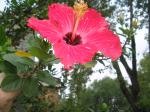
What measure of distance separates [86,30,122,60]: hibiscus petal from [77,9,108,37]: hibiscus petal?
2 cm

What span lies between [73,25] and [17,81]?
0.29 meters

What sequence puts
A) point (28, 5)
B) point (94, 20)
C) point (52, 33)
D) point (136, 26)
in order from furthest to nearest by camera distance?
1. point (28, 5)
2. point (136, 26)
3. point (94, 20)
4. point (52, 33)

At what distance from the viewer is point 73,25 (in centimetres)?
128

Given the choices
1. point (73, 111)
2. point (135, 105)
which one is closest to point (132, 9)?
point (135, 105)

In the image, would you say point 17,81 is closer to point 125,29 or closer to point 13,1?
point 125,29

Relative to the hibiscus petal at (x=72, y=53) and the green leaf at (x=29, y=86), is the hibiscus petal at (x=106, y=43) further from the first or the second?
the green leaf at (x=29, y=86)

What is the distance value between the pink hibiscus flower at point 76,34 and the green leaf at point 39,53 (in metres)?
0.11

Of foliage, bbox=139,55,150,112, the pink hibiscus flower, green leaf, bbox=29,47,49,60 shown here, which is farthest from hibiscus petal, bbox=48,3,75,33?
foliage, bbox=139,55,150,112

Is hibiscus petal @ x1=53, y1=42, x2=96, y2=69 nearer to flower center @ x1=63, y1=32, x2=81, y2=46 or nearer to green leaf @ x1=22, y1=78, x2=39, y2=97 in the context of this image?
flower center @ x1=63, y1=32, x2=81, y2=46

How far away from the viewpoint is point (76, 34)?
4.20 ft

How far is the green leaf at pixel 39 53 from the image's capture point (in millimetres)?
1324

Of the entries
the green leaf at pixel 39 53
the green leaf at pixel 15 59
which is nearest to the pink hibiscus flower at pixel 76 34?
the green leaf at pixel 39 53

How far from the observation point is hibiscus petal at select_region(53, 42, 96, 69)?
46.6 inches

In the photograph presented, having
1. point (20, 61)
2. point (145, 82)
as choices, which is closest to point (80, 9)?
point (20, 61)
